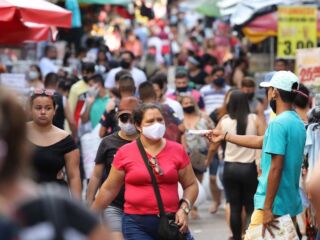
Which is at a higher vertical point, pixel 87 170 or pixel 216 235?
pixel 87 170

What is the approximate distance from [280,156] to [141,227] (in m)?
1.09

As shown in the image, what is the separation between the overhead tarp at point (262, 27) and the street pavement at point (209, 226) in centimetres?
579

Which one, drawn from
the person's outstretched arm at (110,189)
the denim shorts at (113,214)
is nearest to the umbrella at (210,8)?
the denim shorts at (113,214)

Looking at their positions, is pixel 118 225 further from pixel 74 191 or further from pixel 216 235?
pixel 216 235

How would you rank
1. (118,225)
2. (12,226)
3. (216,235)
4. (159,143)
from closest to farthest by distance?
1. (12,226)
2. (159,143)
3. (118,225)
4. (216,235)

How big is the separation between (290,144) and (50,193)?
4.25m

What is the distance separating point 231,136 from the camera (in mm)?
7602

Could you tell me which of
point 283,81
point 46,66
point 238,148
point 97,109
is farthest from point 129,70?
point 283,81

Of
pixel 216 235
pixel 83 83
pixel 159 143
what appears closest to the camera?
pixel 159 143

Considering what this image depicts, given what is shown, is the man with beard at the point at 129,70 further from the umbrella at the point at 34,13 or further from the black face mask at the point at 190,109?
the umbrella at the point at 34,13

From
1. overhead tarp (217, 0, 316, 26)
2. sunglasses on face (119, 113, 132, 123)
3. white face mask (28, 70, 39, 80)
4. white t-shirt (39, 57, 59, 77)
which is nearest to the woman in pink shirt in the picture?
sunglasses on face (119, 113, 132, 123)

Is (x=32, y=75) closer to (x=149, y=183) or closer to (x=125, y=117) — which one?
(x=125, y=117)

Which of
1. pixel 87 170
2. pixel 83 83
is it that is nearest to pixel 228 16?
pixel 83 83

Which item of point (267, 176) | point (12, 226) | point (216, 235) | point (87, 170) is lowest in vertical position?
point (216, 235)
